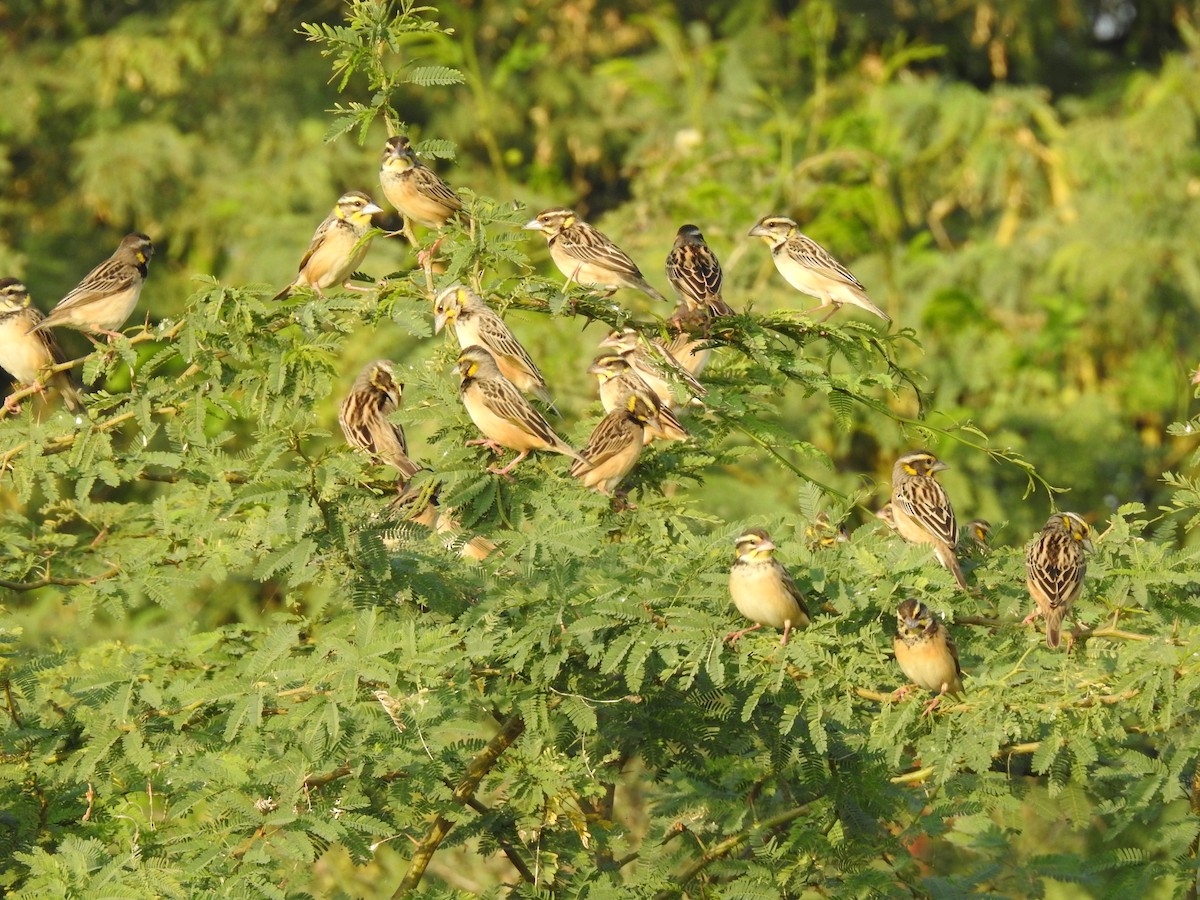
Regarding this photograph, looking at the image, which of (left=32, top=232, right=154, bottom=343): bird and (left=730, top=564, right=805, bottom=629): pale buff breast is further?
(left=32, top=232, right=154, bottom=343): bird

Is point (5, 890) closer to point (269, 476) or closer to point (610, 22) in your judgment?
point (269, 476)

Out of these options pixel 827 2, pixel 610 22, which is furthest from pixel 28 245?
pixel 827 2

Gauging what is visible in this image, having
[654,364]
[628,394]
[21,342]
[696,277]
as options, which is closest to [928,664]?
[654,364]

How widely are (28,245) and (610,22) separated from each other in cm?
747

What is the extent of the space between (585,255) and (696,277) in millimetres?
614

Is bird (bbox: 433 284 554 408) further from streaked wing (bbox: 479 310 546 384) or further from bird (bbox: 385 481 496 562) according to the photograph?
bird (bbox: 385 481 496 562)

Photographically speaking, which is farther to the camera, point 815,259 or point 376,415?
point 815,259

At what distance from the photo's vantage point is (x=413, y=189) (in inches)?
280

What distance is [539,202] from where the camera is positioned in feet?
56.6

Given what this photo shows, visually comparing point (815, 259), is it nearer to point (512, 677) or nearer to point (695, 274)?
point (695, 274)

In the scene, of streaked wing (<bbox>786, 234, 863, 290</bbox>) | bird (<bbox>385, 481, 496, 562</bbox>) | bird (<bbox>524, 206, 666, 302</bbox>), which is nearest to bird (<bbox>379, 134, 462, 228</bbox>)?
bird (<bbox>524, 206, 666, 302</bbox>)

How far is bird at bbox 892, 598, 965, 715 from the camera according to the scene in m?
5.96

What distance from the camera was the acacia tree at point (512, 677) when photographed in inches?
224

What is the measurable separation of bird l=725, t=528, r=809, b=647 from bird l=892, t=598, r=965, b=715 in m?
→ 0.36
